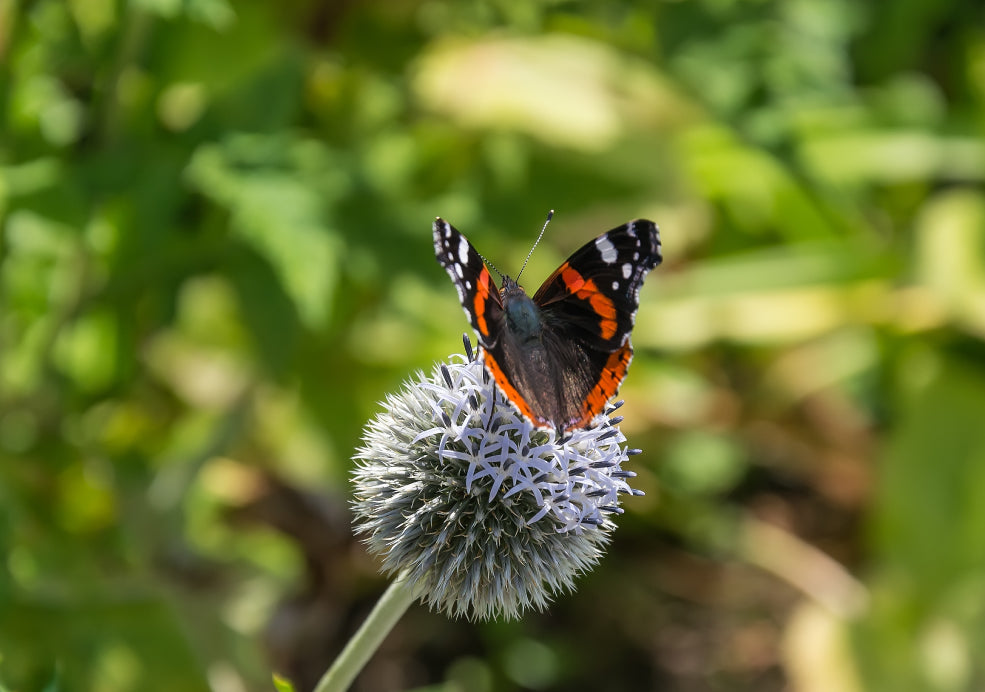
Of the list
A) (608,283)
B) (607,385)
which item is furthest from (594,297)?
(607,385)

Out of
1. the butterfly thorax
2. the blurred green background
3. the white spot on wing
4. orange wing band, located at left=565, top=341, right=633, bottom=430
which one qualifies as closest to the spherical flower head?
orange wing band, located at left=565, top=341, right=633, bottom=430

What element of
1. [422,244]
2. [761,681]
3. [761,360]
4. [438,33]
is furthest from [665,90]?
[761,681]

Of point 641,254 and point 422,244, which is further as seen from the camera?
point 422,244

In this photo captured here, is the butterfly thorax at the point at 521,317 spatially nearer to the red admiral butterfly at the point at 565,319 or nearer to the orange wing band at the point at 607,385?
the red admiral butterfly at the point at 565,319

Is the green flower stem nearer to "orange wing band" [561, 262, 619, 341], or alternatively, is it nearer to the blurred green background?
"orange wing band" [561, 262, 619, 341]

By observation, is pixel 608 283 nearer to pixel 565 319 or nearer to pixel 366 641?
pixel 565 319

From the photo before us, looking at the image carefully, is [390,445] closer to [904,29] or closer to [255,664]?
[255,664]
